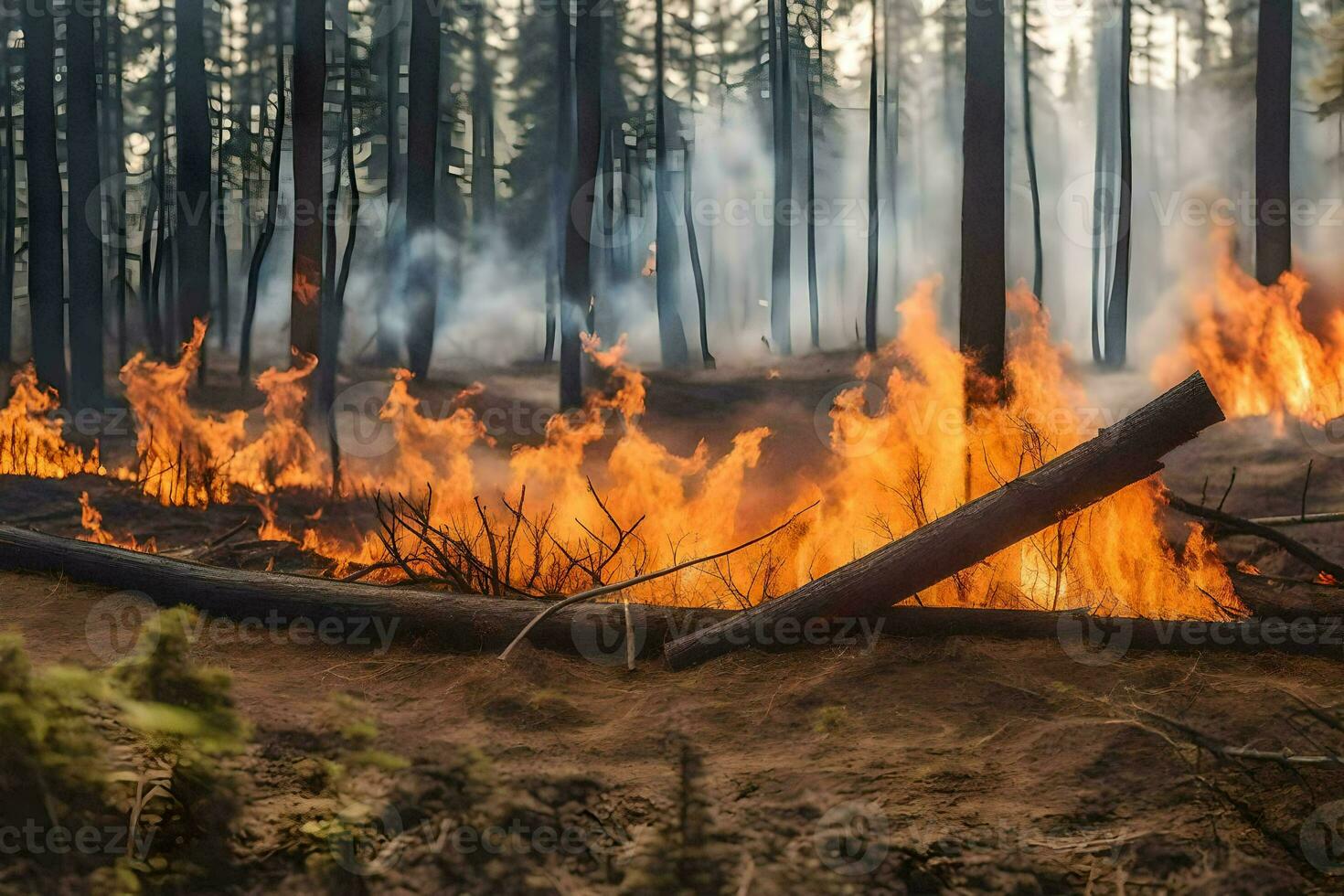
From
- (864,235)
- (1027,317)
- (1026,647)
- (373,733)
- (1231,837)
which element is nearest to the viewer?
(1231,837)

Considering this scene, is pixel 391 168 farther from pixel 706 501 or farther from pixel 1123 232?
pixel 1123 232

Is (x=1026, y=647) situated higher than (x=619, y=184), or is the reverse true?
(x=619, y=184)

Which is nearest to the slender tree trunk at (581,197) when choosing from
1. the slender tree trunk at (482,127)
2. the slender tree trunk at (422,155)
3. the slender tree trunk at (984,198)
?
the slender tree trunk at (422,155)

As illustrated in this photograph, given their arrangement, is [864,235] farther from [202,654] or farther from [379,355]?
[202,654]

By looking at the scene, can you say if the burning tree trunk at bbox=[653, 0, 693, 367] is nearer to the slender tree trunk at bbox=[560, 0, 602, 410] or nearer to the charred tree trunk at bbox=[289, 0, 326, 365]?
the slender tree trunk at bbox=[560, 0, 602, 410]

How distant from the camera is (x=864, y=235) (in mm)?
36281

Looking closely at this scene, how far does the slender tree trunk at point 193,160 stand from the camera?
1638 centimetres

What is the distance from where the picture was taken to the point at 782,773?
12.7 feet

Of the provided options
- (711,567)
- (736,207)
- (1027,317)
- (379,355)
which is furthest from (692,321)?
(711,567)

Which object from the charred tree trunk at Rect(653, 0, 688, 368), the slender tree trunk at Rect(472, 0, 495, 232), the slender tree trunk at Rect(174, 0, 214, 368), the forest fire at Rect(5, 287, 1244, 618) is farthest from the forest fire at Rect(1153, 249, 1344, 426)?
the slender tree trunk at Rect(472, 0, 495, 232)

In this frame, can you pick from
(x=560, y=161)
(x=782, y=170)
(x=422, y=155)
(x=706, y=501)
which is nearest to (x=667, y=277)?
(x=560, y=161)

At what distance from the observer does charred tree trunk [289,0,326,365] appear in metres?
12.1

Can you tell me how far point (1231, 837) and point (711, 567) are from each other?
397cm

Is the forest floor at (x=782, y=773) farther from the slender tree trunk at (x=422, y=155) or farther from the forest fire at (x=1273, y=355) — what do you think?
the slender tree trunk at (x=422, y=155)
